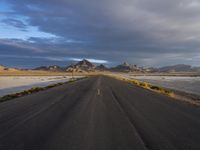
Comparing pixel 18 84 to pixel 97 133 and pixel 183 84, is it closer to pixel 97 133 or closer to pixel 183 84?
pixel 183 84

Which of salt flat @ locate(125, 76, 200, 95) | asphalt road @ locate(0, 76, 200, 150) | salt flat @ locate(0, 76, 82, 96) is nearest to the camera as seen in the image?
asphalt road @ locate(0, 76, 200, 150)

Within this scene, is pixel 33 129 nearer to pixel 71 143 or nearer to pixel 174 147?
pixel 71 143

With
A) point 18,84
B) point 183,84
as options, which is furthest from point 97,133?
point 183,84

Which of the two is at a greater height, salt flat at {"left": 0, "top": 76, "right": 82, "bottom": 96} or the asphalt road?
the asphalt road

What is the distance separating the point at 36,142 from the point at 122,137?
2418mm

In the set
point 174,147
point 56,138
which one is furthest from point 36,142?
point 174,147

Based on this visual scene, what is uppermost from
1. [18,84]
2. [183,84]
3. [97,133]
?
[97,133]

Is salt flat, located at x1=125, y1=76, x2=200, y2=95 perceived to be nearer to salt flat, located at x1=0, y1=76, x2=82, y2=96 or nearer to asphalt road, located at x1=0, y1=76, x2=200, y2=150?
salt flat, located at x1=0, y1=76, x2=82, y2=96

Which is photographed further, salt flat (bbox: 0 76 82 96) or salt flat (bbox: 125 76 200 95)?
salt flat (bbox: 125 76 200 95)

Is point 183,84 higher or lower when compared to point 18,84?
lower

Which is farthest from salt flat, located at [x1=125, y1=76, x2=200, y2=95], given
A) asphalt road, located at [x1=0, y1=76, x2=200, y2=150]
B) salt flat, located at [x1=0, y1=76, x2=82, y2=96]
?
asphalt road, located at [x1=0, y1=76, x2=200, y2=150]

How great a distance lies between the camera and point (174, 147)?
740 cm

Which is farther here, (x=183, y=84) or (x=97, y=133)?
(x=183, y=84)

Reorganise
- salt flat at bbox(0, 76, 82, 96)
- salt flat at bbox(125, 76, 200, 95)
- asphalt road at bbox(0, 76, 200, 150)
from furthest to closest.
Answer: salt flat at bbox(125, 76, 200, 95) < salt flat at bbox(0, 76, 82, 96) < asphalt road at bbox(0, 76, 200, 150)
